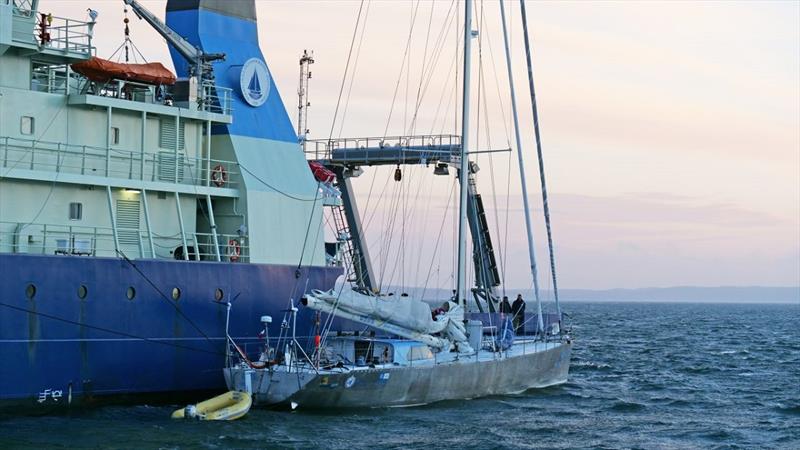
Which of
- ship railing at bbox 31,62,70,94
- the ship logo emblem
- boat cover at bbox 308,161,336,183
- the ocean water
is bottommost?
the ocean water

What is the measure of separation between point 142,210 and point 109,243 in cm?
149

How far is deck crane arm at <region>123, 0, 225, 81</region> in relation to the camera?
120 ft

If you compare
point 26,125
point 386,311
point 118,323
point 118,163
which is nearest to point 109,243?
point 118,163

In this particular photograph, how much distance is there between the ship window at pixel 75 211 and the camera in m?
32.8

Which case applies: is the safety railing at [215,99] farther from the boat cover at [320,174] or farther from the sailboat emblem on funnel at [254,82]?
the boat cover at [320,174]

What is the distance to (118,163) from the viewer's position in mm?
34312

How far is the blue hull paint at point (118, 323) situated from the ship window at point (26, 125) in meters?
3.97

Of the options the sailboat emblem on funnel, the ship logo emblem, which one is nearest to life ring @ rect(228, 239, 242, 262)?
the sailboat emblem on funnel

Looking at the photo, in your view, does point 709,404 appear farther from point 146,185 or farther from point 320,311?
point 146,185

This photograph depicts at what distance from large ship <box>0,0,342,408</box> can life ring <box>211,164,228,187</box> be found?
0.05 meters

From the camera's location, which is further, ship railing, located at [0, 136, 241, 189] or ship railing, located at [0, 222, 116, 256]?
ship railing, located at [0, 136, 241, 189]

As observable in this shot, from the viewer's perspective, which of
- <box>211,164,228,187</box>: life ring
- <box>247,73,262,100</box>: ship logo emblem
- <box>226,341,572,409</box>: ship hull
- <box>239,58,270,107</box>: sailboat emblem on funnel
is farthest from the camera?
<box>247,73,262,100</box>: ship logo emblem

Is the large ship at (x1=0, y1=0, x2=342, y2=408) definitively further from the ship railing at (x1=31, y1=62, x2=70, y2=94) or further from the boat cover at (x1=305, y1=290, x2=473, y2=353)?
the boat cover at (x1=305, y1=290, x2=473, y2=353)

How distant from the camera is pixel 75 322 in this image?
3084 centimetres
